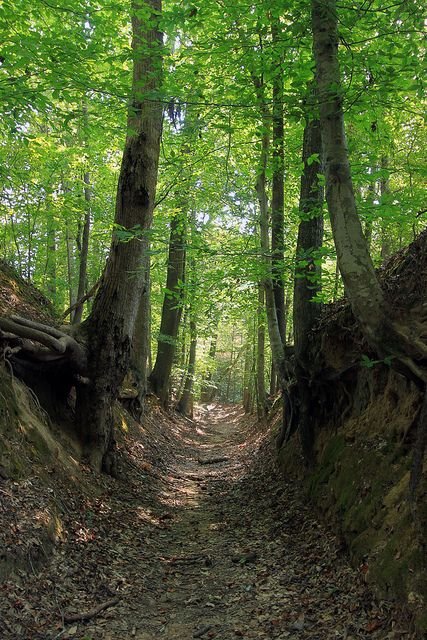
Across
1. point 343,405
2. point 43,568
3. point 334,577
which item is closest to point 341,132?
point 343,405

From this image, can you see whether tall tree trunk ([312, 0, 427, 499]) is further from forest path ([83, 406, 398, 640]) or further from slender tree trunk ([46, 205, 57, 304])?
slender tree trunk ([46, 205, 57, 304])

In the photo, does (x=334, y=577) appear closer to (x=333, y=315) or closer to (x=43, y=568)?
(x=43, y=568)

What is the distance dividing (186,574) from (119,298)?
4918 mm

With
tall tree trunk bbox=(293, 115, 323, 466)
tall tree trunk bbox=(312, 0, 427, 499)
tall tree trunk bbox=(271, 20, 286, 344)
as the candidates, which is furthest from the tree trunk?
tall tree trunk bbox=(293, 115, 323, 466)

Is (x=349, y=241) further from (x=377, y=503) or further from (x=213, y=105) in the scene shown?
(x=377, y=503)

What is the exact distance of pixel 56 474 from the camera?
6.88 m

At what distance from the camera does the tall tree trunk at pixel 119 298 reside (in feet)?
29.0

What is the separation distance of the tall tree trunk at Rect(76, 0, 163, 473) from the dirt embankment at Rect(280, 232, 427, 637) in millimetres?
3784

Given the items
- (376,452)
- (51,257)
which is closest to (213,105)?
(376,452)

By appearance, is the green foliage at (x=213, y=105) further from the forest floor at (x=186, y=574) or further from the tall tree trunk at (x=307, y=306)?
the forest floor at (x=186, y=574)

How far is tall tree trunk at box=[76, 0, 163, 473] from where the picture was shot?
884cm

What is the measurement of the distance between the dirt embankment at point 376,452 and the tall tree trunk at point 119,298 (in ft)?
12.4

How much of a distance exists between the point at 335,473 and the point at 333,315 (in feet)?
8.98

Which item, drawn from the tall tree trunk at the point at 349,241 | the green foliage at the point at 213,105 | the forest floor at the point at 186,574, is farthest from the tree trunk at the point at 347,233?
the forest floor at the point at 186,574
